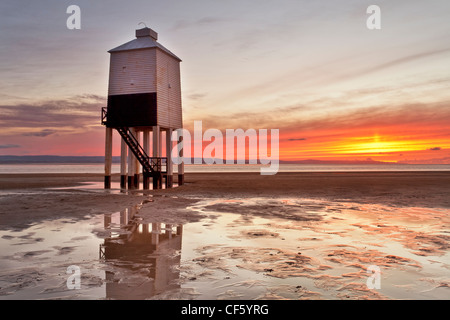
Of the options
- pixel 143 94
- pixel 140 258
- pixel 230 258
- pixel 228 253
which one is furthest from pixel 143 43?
pixel 230 258

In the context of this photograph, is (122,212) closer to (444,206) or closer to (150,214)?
(150,214)

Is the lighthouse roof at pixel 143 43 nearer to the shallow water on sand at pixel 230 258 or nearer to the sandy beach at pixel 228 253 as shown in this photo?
the sandy beach at pixel 228 253

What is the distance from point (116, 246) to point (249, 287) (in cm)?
406

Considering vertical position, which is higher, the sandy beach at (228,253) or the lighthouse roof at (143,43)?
the lighthouse roof at (143,43)

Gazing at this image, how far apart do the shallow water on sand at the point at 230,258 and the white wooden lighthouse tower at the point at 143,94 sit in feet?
43.5

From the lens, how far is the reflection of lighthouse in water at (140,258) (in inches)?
206

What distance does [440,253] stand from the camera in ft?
24.1

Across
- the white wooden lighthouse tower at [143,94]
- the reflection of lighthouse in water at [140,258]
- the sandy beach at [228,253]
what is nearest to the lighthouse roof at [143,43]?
the white wooden lighthouse tower at [143,94]

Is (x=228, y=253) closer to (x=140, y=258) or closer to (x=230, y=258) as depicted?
(x=230, y=258)

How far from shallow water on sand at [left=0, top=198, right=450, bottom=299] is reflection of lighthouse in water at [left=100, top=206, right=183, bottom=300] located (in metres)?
0.02

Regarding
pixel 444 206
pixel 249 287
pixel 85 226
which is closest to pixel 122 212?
pixel 85 226

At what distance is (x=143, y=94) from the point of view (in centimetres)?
2391

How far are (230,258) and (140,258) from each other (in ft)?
6.26
